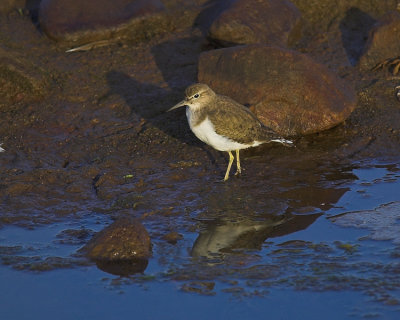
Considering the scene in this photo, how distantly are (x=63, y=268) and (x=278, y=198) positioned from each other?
8.90 feet

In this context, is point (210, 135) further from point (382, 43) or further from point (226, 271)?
point (382, 43)

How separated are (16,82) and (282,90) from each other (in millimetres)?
3873

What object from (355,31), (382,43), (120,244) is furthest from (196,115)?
(355,31)

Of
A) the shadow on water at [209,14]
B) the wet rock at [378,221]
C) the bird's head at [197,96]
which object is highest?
the shadow on water at [209,14]

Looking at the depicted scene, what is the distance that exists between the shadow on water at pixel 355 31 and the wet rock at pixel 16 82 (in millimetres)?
4902

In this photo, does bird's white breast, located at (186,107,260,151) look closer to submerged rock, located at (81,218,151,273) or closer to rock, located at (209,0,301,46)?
submerged rock, located at (81,218,151,273)

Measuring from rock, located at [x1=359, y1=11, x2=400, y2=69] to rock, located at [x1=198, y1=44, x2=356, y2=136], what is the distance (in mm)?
1669

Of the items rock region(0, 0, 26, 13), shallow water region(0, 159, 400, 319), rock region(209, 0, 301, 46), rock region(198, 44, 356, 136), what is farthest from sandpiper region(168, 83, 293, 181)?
rock region(0, 0, 26, 13)

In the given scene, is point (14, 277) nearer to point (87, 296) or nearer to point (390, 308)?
point (87, 296)

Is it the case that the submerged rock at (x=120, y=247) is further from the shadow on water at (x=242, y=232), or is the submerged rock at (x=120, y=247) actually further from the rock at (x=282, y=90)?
the rock at (x=282, y=90)

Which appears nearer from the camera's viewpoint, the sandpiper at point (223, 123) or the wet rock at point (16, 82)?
the sandpiper at point (223, 123)

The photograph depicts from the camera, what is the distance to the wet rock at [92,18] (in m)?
11.5

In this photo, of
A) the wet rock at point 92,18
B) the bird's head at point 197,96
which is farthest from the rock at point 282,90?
the wet rock at point 92,18

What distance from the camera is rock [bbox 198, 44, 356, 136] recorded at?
9570 millimetres
